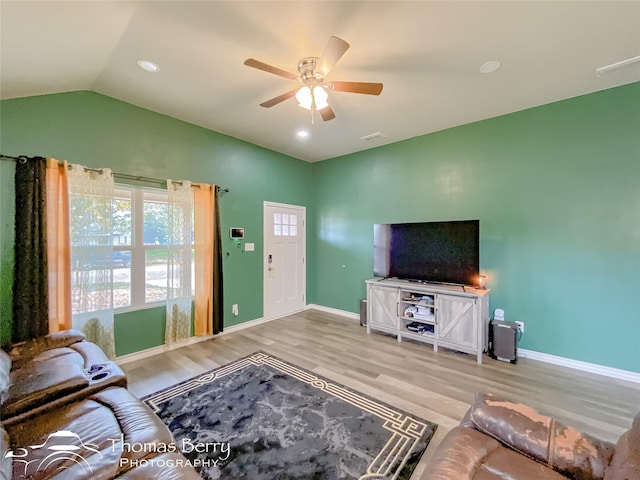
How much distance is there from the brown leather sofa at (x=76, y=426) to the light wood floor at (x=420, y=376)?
896mm

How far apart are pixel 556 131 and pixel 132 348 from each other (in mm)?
5587

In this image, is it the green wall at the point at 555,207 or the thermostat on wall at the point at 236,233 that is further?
the thermostat on wall at the point at 236,233

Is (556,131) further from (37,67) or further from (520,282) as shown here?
(37,67)

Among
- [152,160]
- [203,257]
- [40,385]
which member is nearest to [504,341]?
[203,257]

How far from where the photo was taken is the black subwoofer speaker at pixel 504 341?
120 inches

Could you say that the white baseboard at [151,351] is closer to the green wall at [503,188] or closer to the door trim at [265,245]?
the green wall at [503,188]

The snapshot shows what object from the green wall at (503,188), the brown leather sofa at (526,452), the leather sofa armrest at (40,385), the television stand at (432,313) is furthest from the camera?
the television stand at (432,313)

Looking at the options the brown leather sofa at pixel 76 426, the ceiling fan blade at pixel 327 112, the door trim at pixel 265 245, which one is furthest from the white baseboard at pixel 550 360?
the ceiling fan blade at pixel 327 112

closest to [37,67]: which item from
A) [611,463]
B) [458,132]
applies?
[611,463]

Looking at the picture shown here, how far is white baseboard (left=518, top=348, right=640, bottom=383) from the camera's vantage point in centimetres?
271

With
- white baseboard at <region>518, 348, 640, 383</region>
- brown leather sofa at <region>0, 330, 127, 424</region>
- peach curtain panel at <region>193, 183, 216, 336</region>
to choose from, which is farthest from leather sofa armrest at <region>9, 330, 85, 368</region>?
white baseboard at <region>518, 348, 640, 383</region>

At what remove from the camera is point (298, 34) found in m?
2.03

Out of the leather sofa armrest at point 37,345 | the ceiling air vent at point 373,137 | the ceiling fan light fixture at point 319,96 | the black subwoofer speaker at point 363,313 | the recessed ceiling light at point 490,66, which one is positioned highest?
the ceiling air vent at point 373,137

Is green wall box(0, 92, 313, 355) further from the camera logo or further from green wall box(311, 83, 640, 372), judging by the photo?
green wall box(311, 83, 640, 372)
